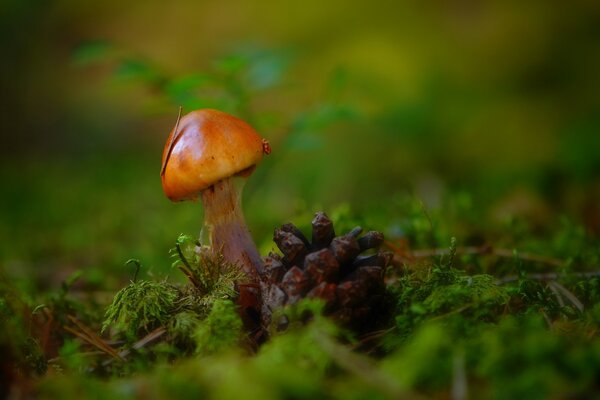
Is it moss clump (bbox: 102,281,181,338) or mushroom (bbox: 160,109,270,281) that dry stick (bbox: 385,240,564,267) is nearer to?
mushroom (bbox: 160,109,270,281)

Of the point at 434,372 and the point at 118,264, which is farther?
the point at 118,264

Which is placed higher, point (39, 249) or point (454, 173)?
point (39, 249)

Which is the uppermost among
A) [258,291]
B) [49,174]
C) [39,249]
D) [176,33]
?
[176,33]

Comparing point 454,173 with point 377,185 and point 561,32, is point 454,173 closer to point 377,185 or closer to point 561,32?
point 377,185

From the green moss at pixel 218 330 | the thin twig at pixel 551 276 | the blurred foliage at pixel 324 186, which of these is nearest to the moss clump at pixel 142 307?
the blurred foliage at pixel 324 186

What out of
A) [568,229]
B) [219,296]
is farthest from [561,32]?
[219,296]
